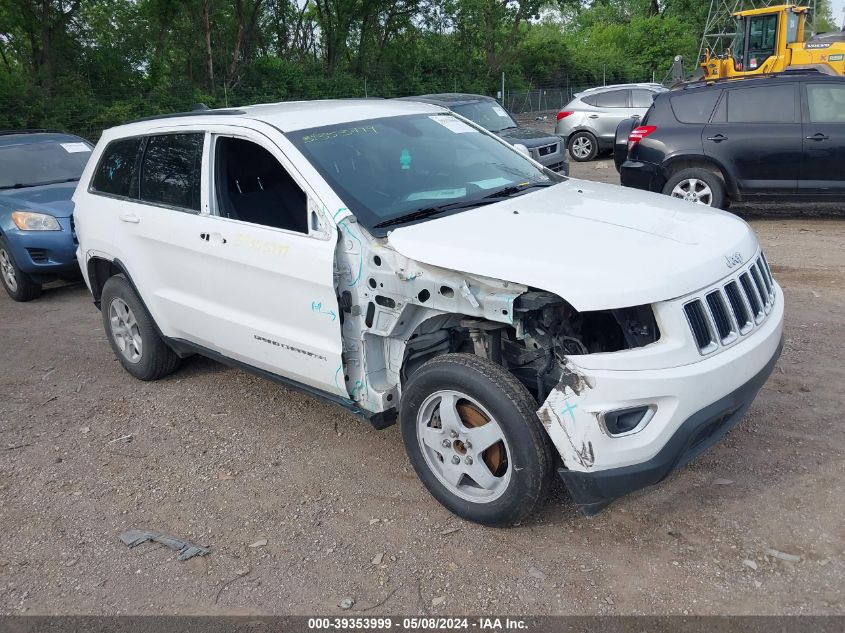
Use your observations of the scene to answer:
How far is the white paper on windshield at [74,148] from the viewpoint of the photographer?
9.16 metres

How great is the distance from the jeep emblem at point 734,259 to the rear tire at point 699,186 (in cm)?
594

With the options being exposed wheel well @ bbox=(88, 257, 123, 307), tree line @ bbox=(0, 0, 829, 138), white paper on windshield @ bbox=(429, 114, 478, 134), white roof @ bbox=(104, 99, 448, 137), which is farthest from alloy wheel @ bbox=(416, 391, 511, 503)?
tree line @ bbox=(0, 0, 829, 138)

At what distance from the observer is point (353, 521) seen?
3.63m

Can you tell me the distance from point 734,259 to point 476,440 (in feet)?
4.58

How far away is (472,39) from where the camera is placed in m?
34.6

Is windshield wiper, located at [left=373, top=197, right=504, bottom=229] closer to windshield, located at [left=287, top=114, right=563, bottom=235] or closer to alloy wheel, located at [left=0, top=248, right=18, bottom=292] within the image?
windshield, located at [left=287, top=114, right=563, bottom=235]

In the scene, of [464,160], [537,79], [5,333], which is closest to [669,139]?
[464,160]

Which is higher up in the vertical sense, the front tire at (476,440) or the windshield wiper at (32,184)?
the windshield wiper at (32,184)

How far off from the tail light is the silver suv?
6.62m

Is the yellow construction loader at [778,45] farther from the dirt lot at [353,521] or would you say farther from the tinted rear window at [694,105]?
the dirt lot at [353,521]

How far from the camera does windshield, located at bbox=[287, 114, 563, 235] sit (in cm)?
382

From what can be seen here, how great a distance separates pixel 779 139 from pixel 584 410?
7.22 m

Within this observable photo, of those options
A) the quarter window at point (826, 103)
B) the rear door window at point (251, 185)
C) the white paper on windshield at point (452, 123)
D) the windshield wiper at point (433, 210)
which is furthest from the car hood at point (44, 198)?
the quarter window at point (826, 103)

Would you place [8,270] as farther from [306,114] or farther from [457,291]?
[457,291]
